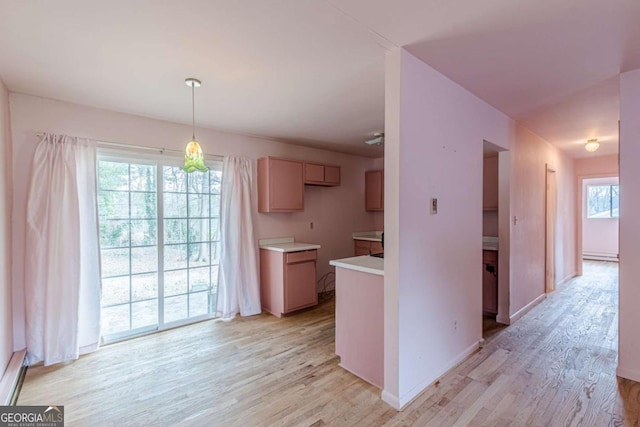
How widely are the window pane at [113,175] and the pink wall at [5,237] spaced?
67 centimetres

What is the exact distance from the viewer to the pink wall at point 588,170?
559 centimetres

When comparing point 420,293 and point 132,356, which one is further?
point 132,356

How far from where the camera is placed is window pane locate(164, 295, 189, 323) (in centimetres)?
352

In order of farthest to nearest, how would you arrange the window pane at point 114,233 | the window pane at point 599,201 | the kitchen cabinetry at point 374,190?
the window pane at point 599,201 < the kitchen cabinetry at point 374,190 < the window pane at point 114,233

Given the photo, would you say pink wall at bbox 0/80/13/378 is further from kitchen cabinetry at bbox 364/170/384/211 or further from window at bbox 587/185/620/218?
window at bbox 587/185/620/218

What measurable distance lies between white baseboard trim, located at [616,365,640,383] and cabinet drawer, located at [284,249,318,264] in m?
3.15

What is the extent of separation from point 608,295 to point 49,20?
280 inches

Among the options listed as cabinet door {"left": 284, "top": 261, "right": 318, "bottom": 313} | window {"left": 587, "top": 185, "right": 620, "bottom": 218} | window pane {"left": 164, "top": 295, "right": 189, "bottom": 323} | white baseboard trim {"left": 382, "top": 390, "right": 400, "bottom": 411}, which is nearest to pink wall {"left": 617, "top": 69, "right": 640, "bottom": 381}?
white baseboard trim {"left": 382, "top": 390, "right": 400, "bottom": 411}

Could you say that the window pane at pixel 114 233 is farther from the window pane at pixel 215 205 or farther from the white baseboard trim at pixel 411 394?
the white baseboard trim at pixel 411 394

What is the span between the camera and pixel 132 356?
9.34 ft

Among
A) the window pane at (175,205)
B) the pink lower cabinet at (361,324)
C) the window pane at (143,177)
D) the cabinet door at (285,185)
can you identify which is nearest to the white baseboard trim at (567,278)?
the pink lower cabinet at (361,324)

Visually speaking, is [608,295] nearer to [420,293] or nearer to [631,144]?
[631,144]

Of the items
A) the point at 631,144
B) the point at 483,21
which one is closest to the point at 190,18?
the point at 483,21

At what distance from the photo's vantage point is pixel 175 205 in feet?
11.8
